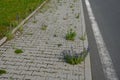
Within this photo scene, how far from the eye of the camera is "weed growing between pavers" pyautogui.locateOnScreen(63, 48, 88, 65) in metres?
8.45

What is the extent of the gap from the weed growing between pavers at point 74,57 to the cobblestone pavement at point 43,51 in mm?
139

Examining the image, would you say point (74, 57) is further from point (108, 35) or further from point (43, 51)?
point (108, 35)

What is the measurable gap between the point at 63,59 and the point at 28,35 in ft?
10.2

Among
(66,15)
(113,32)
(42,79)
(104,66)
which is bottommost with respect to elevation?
(66,15)

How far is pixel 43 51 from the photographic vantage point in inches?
375

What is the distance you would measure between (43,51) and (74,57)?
1389 millimetres

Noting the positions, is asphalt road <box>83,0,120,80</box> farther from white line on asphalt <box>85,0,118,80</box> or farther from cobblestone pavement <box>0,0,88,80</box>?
cobblestone pavement <box>0,0,88,80</box>

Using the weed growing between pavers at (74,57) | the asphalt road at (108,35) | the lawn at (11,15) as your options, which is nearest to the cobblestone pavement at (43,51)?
the weed growing between pavers at (74,57)

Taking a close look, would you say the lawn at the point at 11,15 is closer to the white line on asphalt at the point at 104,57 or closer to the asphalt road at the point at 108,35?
the asphalt road at the point at 108,35

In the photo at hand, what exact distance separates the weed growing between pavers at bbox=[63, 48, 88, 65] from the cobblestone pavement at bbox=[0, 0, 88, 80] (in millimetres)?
139

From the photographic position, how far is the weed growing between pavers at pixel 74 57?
8445 millimetres

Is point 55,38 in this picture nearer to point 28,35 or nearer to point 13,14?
point 28,35

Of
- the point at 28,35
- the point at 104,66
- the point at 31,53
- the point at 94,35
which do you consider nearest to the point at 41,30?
the point at 28,35

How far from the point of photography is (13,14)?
1536 cm
